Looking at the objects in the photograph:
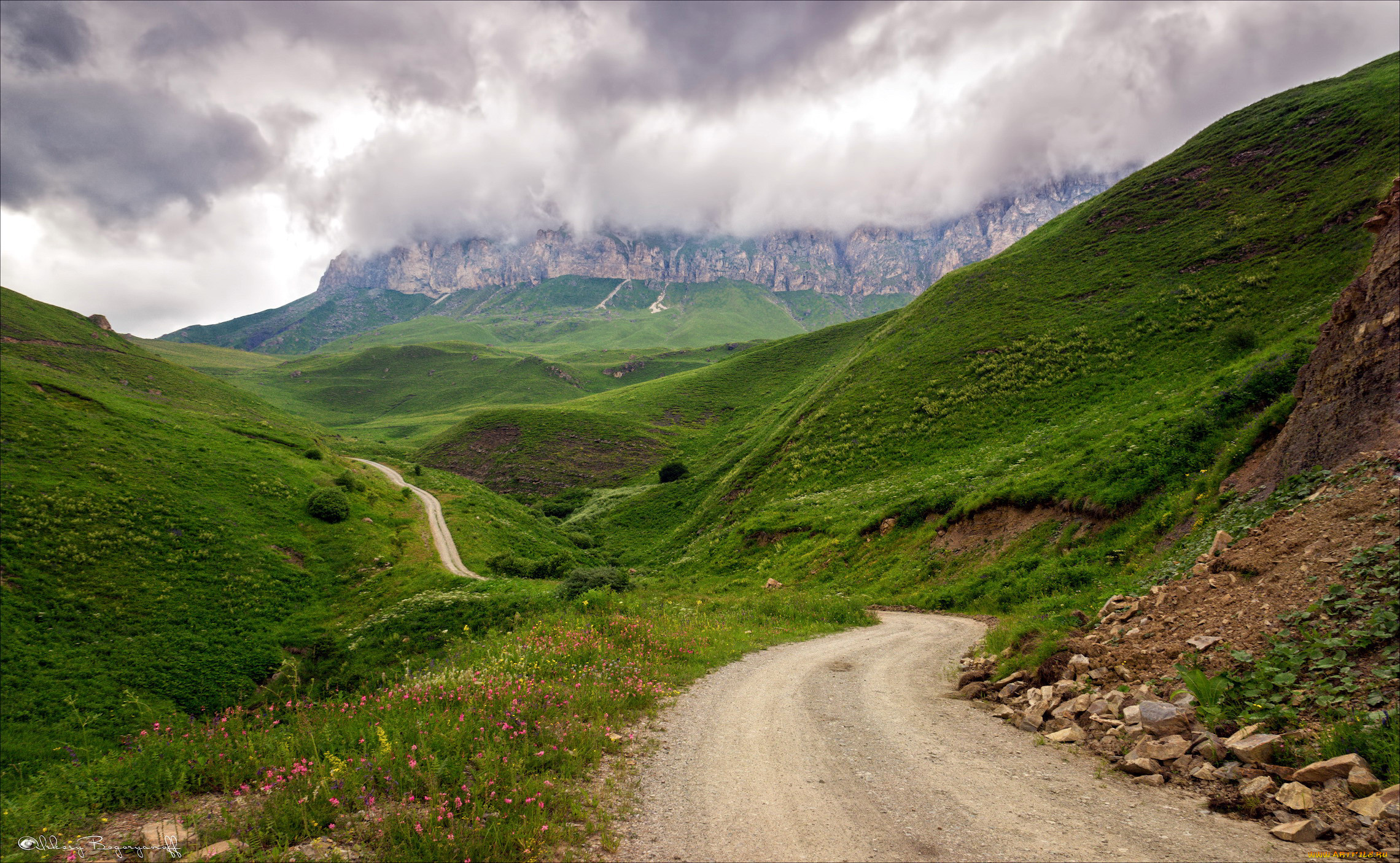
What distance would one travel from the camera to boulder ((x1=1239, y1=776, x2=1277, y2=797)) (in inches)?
226

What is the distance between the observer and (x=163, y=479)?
39594 millimetres

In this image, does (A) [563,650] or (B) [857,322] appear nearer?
(A) [563,650]

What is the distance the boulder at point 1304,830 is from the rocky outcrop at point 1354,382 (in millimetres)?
10078

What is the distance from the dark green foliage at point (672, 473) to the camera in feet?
260

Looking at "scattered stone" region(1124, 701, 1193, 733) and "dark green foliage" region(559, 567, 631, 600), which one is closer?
"scattered stone" region(1124, 701, 1193, 733)

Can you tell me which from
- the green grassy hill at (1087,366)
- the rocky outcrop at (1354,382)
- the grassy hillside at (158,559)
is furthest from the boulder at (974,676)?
the grassy hillside at (158,559)

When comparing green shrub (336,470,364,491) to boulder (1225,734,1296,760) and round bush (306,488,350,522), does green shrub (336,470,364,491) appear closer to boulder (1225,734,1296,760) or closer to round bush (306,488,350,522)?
round bush (306,488,350,522)

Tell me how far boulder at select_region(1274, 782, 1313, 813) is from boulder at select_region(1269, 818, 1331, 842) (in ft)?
0.77

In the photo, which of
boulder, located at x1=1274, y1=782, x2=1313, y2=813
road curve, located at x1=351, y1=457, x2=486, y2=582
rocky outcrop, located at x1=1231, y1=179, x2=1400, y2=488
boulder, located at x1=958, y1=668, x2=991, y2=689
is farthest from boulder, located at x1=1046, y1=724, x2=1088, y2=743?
road curve, located at x1=351, y1=457, x2=486, y2=582

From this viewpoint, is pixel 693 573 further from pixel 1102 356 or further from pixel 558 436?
pixel 558 436

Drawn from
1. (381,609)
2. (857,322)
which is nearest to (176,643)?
(381,609)

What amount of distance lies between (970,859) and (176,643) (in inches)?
1413

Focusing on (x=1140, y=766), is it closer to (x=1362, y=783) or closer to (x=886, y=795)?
(x=1362, y=783)

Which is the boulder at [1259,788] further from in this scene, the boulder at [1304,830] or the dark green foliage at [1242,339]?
the dark green foliage at [1242,339]
